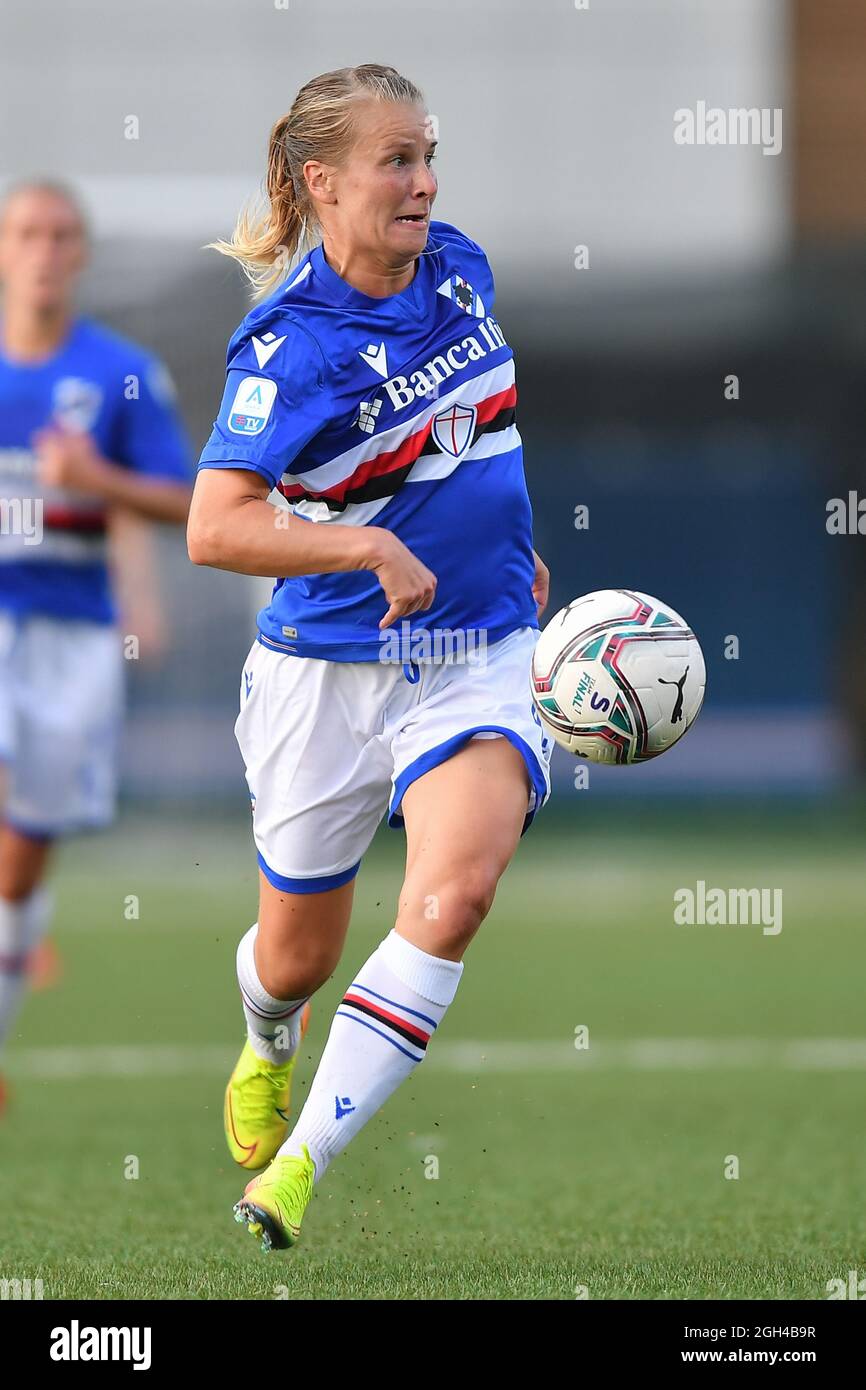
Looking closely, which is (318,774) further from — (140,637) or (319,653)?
(140,637)

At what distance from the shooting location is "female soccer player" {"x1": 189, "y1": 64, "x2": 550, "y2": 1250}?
4.22 metres

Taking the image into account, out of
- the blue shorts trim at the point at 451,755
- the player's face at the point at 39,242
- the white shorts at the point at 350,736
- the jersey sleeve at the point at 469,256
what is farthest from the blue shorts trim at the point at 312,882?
the player's face at the point at 39,242

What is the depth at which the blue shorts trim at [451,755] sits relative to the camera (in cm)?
449

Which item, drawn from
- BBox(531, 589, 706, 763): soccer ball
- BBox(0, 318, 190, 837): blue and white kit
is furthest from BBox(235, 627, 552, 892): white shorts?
BBox(0, 318, 190, 837): blue and white kit

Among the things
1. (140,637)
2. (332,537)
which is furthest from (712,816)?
(332,537)

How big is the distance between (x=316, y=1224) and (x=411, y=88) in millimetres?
2722

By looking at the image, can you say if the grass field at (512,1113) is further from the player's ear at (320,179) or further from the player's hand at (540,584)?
the player's ear at (320,179)

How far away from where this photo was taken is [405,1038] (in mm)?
4234

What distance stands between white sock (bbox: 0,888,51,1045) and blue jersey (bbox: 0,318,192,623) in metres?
1.15

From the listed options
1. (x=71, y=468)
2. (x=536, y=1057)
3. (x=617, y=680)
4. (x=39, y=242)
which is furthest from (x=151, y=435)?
(x=617, y=680)

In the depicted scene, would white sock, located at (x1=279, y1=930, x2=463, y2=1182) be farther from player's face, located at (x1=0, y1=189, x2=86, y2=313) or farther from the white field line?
player's face, located at (x1=0, y1=189, x2=86, y2=313)

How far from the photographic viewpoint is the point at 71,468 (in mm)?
7113

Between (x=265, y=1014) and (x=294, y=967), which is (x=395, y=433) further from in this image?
(x=265, y=1014)

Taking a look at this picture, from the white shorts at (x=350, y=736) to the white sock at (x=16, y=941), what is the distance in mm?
2239
